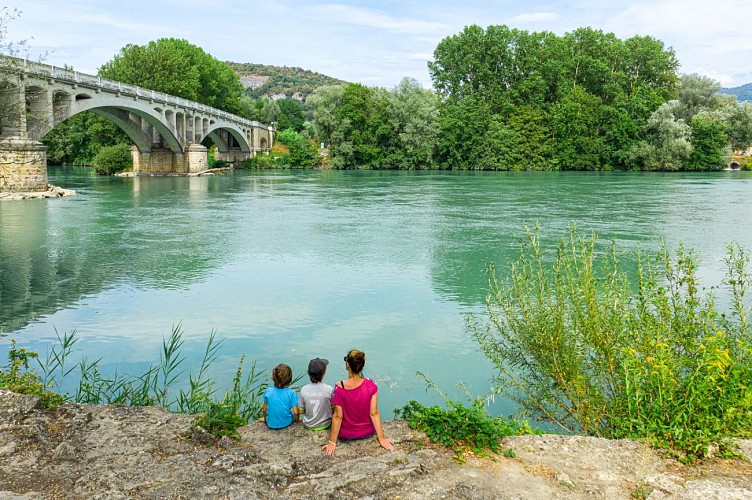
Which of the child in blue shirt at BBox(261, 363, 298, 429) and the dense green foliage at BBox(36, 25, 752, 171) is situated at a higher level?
the dense green foliage at BBox(36, 25, 752, 171)

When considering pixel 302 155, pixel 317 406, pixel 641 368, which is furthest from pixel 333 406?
pixel 302 155

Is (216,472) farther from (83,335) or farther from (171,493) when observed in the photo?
(83,335)

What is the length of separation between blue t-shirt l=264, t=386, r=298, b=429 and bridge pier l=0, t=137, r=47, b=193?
103ft

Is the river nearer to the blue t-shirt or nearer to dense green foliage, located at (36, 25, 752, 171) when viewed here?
the blue t-shirt

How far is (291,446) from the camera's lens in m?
4.88

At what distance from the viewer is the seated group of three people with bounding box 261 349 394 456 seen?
4785 mm

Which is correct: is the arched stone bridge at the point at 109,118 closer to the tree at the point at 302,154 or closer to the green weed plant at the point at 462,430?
the tree at the point at 302,154

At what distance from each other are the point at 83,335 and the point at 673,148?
62131 mm

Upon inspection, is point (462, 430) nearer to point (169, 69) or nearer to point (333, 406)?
point (333, 406)

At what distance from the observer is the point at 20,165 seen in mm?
31797

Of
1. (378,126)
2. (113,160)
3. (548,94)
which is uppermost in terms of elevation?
(548,94)

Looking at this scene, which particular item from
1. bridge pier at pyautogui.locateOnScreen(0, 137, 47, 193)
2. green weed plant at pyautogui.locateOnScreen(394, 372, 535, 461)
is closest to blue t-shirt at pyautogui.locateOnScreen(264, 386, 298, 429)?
green weed plant at pyautogui.locateOnScreen(394, 372, 535, 461)

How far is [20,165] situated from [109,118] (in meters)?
19.2

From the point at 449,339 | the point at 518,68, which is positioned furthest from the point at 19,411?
the point at 518,68
